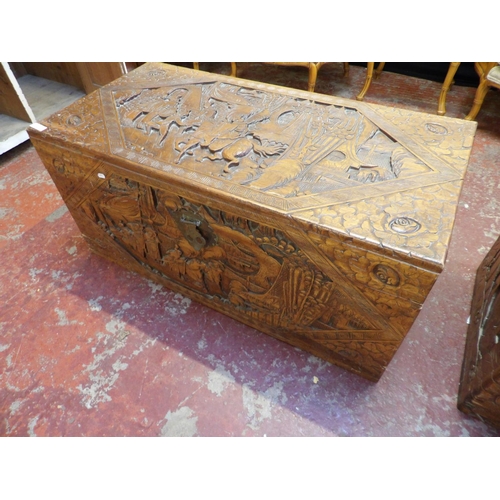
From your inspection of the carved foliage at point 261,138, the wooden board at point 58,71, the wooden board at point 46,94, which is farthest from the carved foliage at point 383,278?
the wooden board at point 58,71

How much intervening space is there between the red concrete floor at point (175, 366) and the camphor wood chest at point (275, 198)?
0.39 feet

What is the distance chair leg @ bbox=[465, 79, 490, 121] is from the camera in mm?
2271

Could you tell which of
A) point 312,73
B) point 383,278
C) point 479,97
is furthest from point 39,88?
point 479,97

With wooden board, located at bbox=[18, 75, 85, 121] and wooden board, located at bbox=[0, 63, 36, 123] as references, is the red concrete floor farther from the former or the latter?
wooden board, located at bbox=[18, 75, 85, 121]

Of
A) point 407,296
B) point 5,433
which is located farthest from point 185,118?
point 5,433

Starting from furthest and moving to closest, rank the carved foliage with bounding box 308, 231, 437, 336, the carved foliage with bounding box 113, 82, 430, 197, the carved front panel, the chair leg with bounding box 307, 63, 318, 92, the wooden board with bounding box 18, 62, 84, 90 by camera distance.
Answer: the wooden board with bounding box 18, 62, 84, 90, the chair leg with bounding box 307, 63, 318, 92, the carved foliage with bounding box 113, 82, 430, 197, the carved front panel, the carved foliage with bounding box 308, 231, 437, 336

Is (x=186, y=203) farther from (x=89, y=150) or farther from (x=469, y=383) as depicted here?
(x=469, y=383)

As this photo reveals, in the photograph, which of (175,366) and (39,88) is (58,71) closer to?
(39,88)

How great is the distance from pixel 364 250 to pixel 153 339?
0.92m

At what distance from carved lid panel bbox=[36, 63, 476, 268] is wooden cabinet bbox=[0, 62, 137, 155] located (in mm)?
1102

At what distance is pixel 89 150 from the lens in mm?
1213

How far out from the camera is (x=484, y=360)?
110 centimetres

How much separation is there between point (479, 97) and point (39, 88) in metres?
3.37

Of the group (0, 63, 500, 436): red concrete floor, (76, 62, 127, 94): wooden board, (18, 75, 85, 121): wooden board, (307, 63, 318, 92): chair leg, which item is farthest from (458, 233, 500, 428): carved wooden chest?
(18, 75, 85, 121): wooden board
